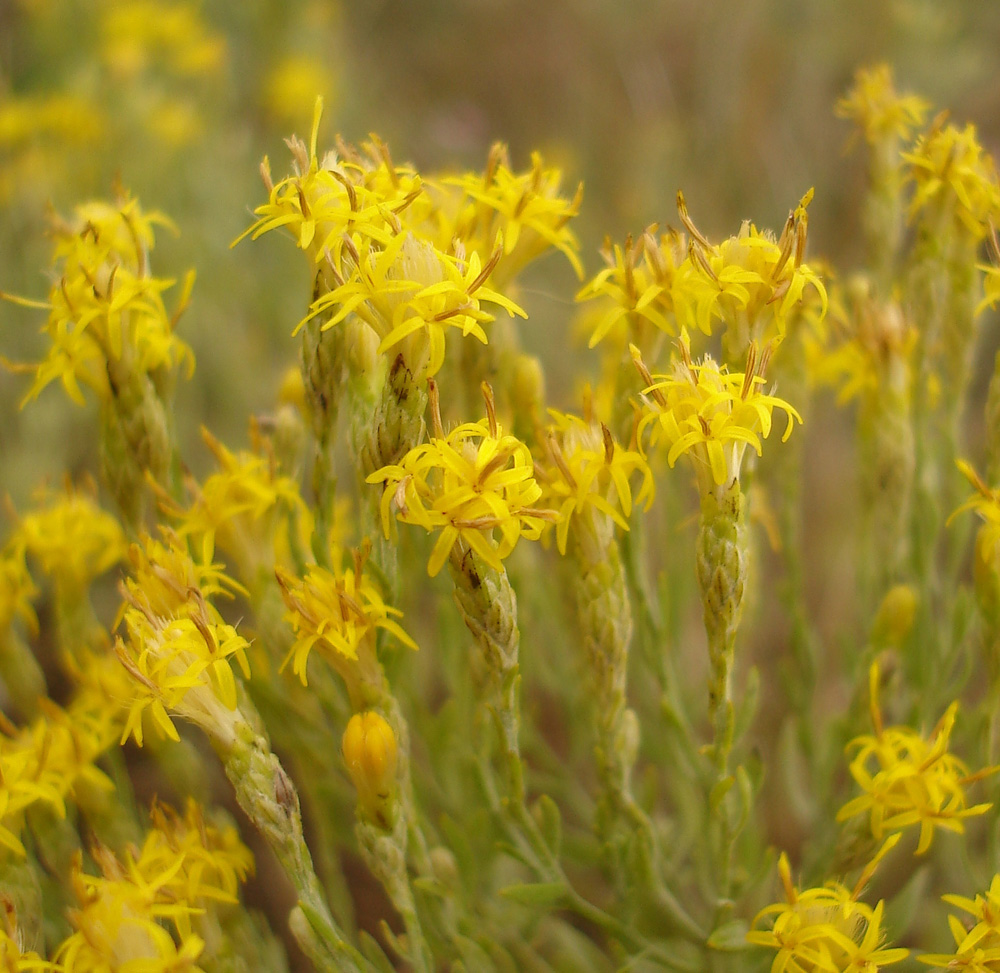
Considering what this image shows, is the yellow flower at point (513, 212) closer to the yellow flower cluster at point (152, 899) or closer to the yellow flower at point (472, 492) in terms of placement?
the yellow flower at point (472, 492)

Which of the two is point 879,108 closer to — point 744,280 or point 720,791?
point 744,280

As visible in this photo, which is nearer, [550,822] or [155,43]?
[550,822]

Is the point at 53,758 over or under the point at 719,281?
under

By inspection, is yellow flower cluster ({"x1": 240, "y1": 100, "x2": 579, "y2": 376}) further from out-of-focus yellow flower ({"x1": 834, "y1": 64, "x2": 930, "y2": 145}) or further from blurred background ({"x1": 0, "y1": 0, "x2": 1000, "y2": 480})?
blurred background ({"x1": 0, "y1": 0, "x2": 1000, "y2": 480})

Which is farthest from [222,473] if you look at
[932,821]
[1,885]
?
[932,821]

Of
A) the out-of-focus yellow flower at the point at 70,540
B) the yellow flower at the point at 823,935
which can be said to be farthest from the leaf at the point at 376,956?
the out-of-focus yellow flower at the point at 70,540

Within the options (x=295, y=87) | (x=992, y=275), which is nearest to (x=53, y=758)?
(x=992, y=275)
